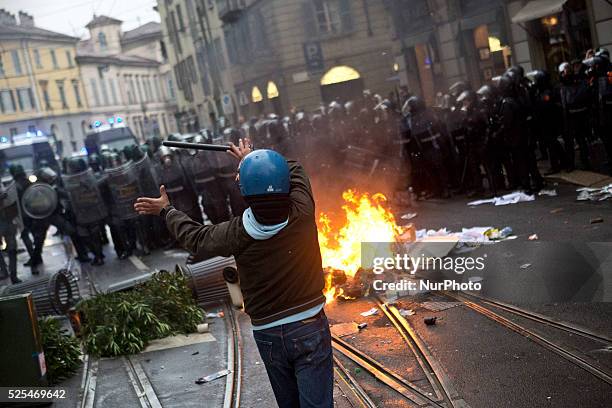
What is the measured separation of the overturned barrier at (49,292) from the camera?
1092cm

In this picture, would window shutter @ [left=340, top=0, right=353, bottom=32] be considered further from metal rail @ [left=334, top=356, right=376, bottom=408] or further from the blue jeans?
the blue jeans

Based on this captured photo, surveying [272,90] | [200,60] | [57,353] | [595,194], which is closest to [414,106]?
[595,194]

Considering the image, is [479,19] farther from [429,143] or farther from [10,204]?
[10,204]

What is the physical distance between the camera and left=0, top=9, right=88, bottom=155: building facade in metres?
31.6

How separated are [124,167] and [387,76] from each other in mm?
13785

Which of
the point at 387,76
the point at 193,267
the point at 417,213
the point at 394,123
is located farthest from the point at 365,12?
the point at 193,267

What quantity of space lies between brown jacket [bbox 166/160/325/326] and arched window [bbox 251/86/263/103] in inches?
1009

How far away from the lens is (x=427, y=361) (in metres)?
6.46

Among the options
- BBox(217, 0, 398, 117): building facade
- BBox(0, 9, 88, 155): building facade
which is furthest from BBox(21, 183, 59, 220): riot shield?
BBox(0, 9, 88, 155): building facade

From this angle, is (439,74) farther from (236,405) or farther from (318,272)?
(318,272)

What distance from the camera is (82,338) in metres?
9.10

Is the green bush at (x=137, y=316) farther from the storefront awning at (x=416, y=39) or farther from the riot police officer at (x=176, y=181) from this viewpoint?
the storefront awning at (x=416, y=39)

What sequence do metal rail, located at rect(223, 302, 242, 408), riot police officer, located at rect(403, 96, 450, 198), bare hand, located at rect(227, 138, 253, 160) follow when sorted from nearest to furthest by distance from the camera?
1. bare hand, located at rect(227, 138, 253, 160)
2. metal rail, located at rect(223, 302, 242, 408)
3. riot police officer, located at rect(403, 96, 450, 198)

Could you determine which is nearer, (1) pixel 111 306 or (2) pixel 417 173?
(1) pixel 111 306
